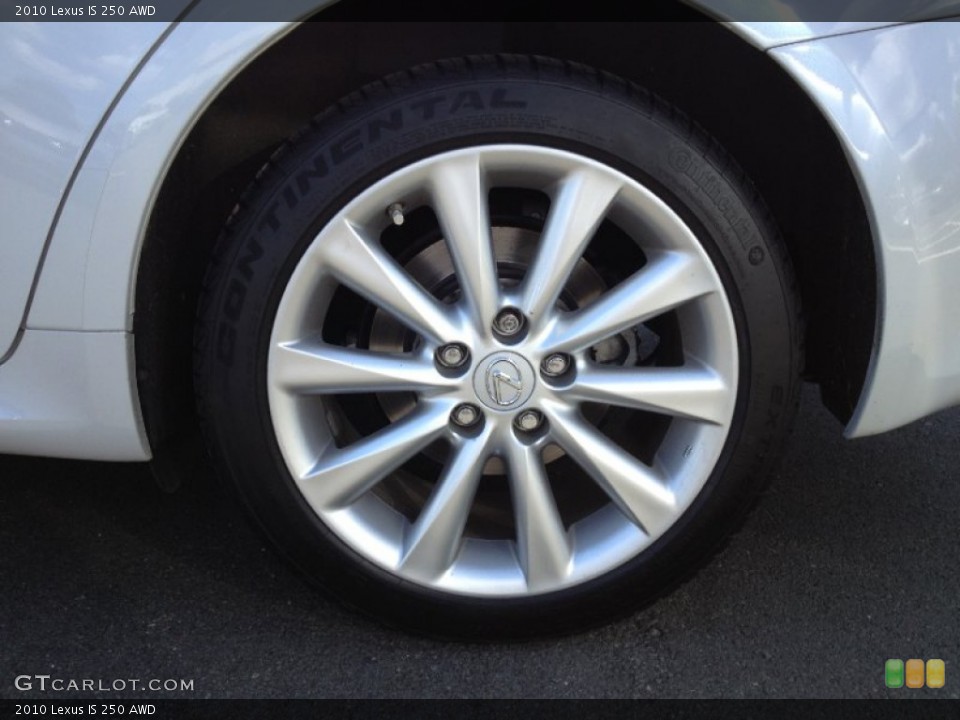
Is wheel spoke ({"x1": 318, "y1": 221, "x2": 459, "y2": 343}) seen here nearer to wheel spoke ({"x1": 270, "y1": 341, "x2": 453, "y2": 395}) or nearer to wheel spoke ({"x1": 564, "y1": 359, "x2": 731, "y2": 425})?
wheel spoke ({"x1": 270, "y1": 341, "x2": 453, "y2": 395})

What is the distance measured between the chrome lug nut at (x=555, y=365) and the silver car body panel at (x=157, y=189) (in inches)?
19.1

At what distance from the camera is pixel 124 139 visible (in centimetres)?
145

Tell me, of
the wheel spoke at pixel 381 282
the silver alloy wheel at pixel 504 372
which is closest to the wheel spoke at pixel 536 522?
the silver alloy wheel at pixel 504 372

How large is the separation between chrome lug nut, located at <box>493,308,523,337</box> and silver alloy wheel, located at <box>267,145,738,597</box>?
0.5 inches

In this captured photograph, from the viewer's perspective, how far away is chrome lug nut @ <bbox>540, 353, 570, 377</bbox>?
1606mm

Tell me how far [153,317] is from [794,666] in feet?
3.93

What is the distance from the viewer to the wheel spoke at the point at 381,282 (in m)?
1.56

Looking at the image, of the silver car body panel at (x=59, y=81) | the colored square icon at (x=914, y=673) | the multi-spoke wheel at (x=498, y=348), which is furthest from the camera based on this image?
the colored square icon at (x=914, y=673)

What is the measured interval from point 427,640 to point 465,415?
0.42 metres

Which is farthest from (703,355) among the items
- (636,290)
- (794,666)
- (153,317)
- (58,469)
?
(58,469)

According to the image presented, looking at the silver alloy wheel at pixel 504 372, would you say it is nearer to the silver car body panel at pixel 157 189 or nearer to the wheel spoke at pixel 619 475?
the wheel spoke at pixel 619 475

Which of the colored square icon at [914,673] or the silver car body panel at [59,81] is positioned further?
the colored square icon at [914,673]

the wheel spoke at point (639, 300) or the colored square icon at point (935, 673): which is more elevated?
the wheel spoke at point (639, 300)
